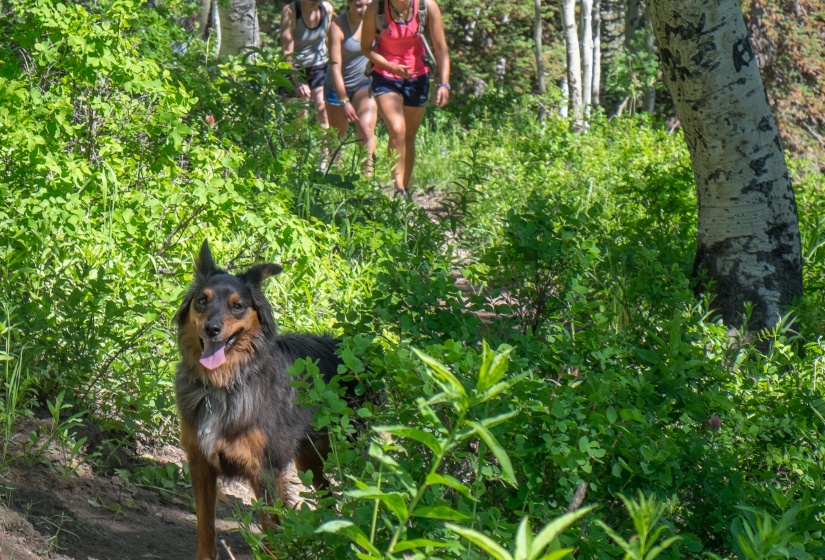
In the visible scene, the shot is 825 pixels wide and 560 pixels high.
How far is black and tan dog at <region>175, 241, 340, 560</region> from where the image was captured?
4.42 metres

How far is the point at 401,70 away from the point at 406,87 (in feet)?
0.82

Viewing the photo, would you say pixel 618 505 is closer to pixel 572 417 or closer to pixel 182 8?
pixel 572 417

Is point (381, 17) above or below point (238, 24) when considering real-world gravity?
below

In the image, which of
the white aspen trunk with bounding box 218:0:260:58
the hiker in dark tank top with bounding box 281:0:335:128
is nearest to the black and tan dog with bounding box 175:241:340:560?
the white aspen trunk with bounding box 218:0:260:58

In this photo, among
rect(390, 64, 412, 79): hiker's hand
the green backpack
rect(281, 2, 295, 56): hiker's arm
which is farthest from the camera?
rect(281, 2, 295, 56): hiker's arm

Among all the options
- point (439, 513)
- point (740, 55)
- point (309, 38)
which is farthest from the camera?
point (309, 38)

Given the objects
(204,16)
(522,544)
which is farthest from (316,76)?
(522,544)

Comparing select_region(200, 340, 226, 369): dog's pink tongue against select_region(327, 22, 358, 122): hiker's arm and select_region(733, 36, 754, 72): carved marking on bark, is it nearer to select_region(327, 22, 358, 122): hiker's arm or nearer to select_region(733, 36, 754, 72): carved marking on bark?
select_region(733, 36, 754, 72): carved marking on bark

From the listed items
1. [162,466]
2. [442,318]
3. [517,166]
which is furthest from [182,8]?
[442,318]

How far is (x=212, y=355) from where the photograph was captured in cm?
445

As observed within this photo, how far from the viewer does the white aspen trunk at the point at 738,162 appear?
6.47 meters

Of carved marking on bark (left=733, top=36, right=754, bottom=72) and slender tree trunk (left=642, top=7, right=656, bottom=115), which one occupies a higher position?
slender tree trunk (left=642, top=7, right=656, bottom=115)

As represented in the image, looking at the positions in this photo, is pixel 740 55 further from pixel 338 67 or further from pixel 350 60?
pixel 350 60

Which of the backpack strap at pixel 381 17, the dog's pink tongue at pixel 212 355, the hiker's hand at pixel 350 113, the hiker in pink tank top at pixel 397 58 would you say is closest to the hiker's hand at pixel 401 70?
Result: the hiker in pink tank top at pixel 397 58
